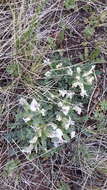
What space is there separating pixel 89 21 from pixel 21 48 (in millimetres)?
500

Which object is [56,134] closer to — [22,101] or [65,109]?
[65,109]

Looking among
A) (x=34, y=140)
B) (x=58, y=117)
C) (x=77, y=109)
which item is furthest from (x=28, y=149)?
(x=77, y=109)

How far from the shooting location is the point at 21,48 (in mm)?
2074

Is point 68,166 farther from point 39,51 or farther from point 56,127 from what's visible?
point 39,51

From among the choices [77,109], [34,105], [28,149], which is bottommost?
[28,149]

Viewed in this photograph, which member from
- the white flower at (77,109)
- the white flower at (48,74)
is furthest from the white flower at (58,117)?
the white flower at (48,74)

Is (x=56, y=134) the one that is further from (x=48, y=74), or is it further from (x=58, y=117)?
(x=48, y=74)

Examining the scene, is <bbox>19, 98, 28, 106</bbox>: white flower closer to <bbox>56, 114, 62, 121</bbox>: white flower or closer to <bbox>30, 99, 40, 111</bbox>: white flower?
<bbox>30, 99, 40, 111</bbox>: white flower

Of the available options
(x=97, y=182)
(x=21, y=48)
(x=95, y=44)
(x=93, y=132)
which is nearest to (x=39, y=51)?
(x=21, y=48)

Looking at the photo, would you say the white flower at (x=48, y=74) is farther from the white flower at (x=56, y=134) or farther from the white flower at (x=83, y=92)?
the white flower at (x=56, y=134)

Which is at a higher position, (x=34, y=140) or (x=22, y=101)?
(x=22, y=101)

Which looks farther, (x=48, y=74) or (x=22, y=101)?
(x=48, y=74)

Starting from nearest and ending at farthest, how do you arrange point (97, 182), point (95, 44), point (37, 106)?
1. point (37, 106)
2. point (97, 182)
3. point (95, 44)

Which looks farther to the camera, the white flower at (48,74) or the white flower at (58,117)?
the white flower at (48,74)
